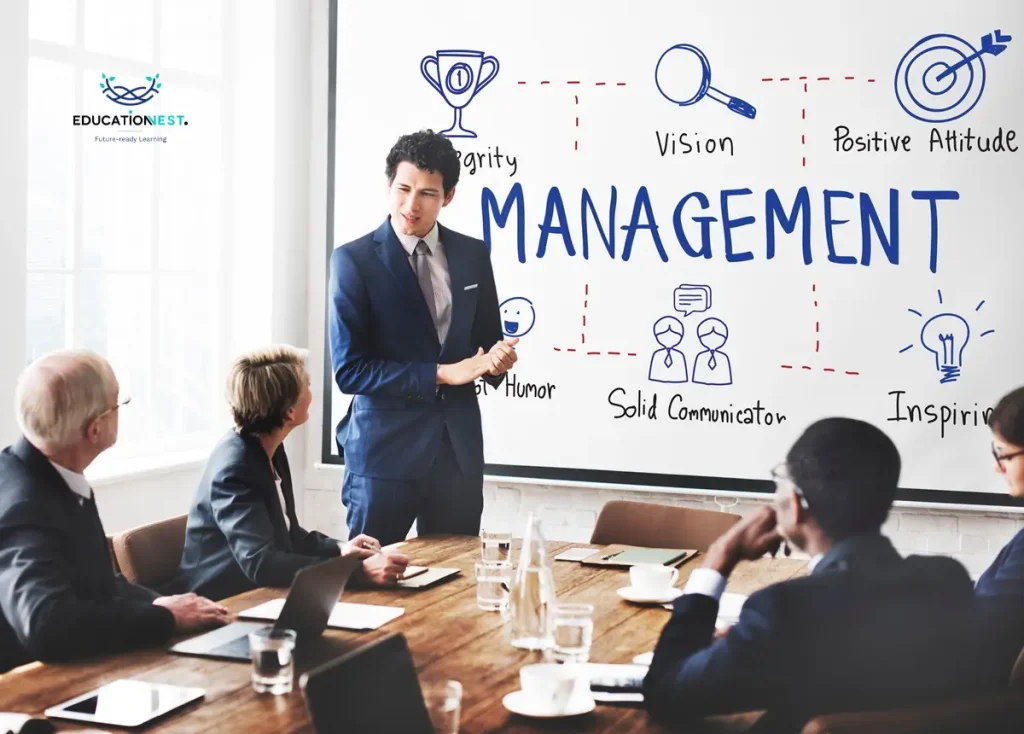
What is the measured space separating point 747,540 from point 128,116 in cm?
340

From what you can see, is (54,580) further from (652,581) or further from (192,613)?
(652,581)

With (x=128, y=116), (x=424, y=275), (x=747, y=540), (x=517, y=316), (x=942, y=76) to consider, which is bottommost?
(x=747, y=540)

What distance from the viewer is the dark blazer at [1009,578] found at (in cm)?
218

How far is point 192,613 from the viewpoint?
2355 mm

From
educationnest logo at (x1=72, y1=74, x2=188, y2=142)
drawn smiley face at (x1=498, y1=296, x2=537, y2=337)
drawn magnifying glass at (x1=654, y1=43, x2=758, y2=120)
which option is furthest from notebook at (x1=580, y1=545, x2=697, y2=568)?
educationnest logo at (x1=72, y1=74, x2=188, y2=142)

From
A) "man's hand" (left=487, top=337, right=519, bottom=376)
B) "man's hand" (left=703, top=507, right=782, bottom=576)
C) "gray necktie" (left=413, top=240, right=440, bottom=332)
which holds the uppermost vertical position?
"gray necktie" (left=413, top=240, right=440, bottom=332)

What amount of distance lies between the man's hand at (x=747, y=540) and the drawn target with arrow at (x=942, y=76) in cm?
285

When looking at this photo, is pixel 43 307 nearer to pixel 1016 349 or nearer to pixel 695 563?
pixel 695 563

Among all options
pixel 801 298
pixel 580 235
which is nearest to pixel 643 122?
pixel 580 235

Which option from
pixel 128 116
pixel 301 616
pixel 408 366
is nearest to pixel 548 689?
pixel 301 616

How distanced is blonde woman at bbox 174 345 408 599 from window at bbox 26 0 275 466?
1.62 m

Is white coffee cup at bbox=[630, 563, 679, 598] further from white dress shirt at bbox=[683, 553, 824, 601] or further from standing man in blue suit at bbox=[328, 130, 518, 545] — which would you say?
standing man in blue suit at bbox=[328, 130, 518, 545]

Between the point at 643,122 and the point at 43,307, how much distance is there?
7.25ft

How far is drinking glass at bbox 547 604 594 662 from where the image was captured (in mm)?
2260
